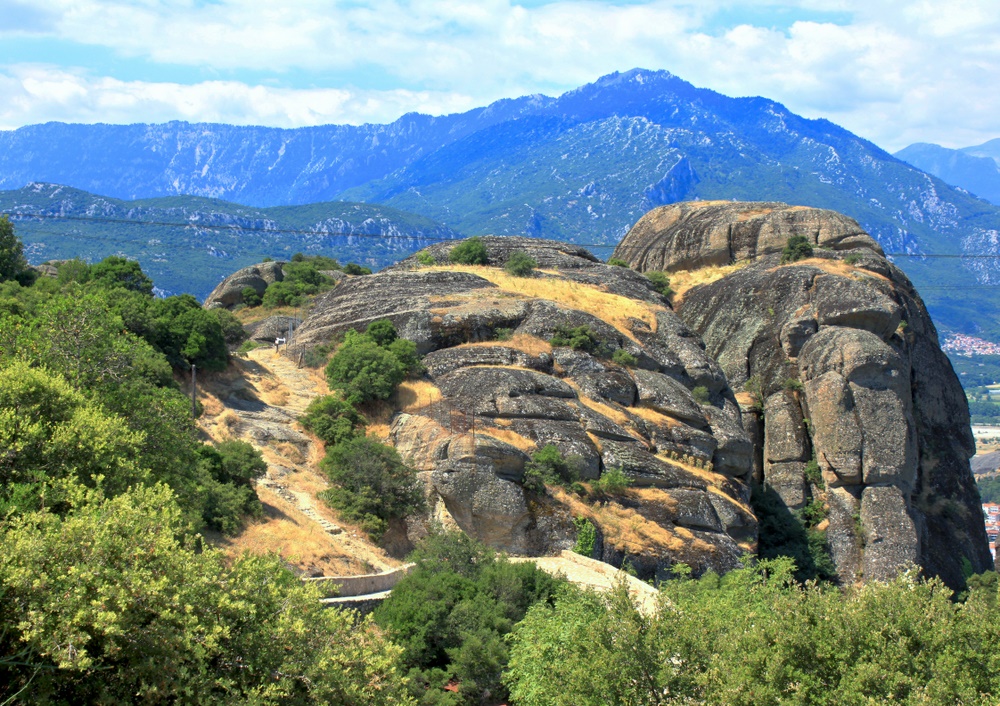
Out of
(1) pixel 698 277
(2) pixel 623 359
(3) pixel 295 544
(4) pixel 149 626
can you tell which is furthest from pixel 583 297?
(4) pixel 149 626

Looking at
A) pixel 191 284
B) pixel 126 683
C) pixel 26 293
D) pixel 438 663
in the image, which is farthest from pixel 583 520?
pixel 191 284

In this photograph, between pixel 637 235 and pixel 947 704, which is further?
pixel 637 235

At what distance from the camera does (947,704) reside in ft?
56.6

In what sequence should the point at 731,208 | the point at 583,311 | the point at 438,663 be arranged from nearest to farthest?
the point at 438,663 < the point at 583,311 < the point at 731,208

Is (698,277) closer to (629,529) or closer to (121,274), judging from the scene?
(121,274)

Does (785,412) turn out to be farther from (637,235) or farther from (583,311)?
(637,235)

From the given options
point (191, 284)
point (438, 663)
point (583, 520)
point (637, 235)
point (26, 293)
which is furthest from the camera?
point (191, 284)

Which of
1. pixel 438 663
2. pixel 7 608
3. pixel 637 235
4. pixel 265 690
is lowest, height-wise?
pixel 438 663

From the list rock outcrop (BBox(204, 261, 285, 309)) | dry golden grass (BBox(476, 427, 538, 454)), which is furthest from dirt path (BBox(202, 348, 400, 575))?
rock outcrop (BBox(204, 261, 285, 309))

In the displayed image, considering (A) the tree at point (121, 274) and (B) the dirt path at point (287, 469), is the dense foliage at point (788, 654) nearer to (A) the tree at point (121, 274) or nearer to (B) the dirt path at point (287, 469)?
(B) the dirt path at point (287, 469)

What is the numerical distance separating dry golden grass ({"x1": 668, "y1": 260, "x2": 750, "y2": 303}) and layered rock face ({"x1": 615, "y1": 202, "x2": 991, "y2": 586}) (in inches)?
15.6

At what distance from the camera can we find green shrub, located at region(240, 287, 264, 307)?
68125 millimetres

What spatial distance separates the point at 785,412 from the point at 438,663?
2974cm

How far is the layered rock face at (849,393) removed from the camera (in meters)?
46.2
